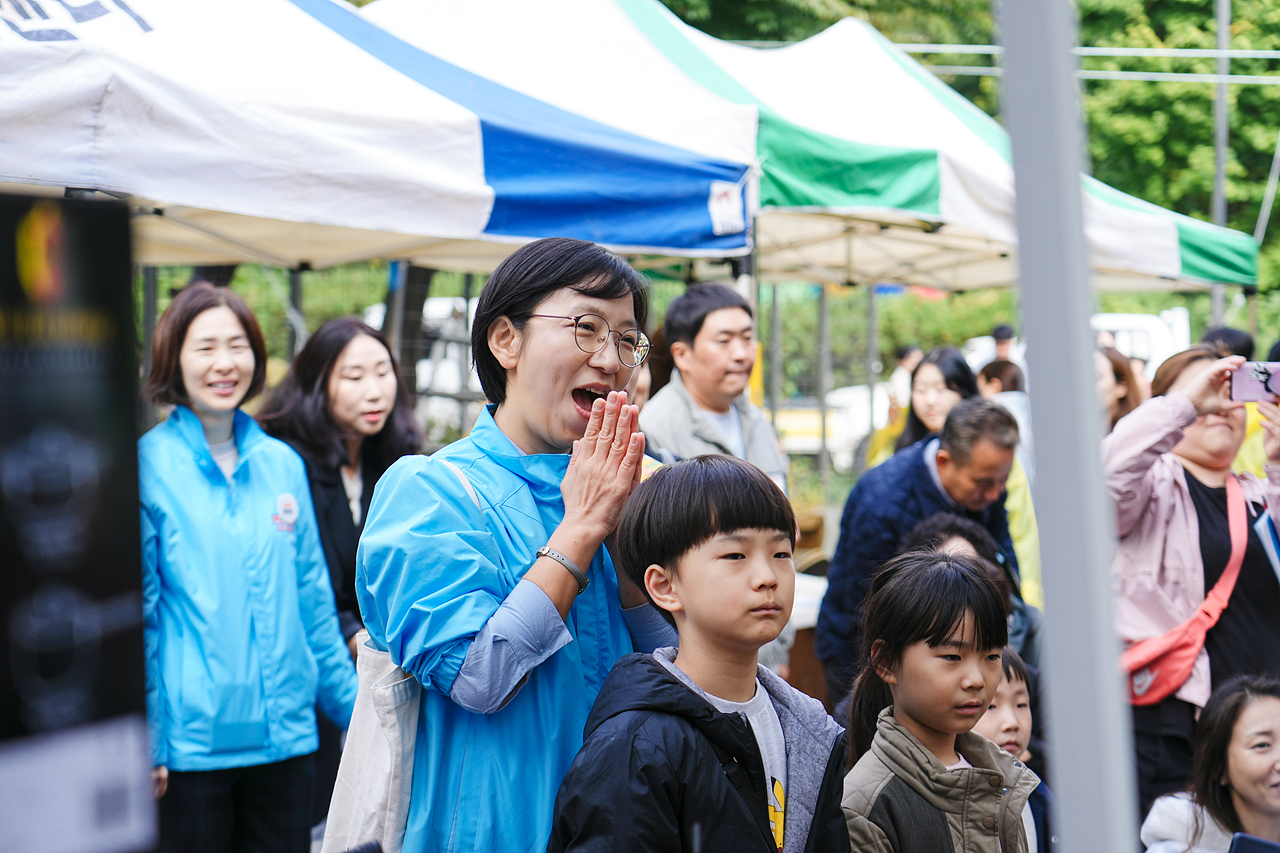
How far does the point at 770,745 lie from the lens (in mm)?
1752

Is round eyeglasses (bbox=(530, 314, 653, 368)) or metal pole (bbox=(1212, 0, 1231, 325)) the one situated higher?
metal pole (bbox=(1212, 0, 1231, 325))

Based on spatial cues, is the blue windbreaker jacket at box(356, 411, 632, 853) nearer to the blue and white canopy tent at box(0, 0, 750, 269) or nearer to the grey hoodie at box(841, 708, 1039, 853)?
the grey hoodie at box(841, 708, 1039, 853)

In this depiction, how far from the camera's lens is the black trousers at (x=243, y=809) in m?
2.85

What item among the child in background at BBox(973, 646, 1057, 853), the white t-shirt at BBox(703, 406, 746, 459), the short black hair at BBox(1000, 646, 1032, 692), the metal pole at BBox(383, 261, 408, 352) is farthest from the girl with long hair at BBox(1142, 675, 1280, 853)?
the metal pole at BBox(383, 261, 408, 352)

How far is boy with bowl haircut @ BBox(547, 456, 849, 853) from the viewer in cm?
153

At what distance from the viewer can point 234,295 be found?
3.35 meters

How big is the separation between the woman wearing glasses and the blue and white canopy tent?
126cm

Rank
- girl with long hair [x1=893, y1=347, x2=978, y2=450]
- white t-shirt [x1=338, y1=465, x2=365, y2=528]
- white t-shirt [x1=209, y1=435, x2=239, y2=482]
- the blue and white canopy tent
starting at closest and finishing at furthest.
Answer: the blue and white canopy tent → white t-shirt [x1=209, y1=435, x2=239, y2=482] → white t-shirt [x1=338, y1=465, x2=365, y2=528] → girl with long hair [x1=893, y1=347, x2=978, y2=450]

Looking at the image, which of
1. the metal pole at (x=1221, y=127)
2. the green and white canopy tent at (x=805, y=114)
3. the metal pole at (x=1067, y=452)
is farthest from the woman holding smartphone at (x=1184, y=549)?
the metal pole at (x=1221, y=127)

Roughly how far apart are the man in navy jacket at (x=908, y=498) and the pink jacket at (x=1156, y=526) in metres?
0.38

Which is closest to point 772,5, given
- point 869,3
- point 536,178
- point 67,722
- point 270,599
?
point 869,3

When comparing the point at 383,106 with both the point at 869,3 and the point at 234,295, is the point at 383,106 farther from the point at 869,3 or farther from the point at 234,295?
the point at 869,3

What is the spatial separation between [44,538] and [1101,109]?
18.2 m

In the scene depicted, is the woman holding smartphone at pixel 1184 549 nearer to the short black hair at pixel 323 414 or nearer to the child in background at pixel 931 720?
the child in background at pixel 931 720
